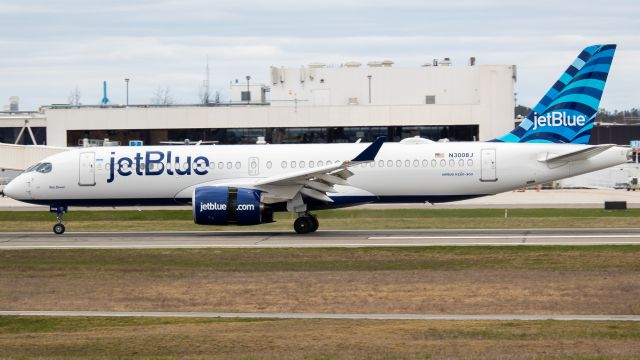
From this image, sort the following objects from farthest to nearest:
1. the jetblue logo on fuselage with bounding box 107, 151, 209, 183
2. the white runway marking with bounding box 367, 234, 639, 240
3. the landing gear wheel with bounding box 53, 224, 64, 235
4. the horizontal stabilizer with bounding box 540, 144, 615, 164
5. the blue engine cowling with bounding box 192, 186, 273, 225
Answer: the landing gear wheel with bounding box 53, 224, 64, 235
the jetblue logo on fuselage with bounding box 107, 151, 209, 183
the horizontal stabilizer with bounding box 540, 144, 615, 164
the blue engine cowling with bounding box 192, 186, 273, 225
the white runway marking with bounding box 367, 234, 639, 240

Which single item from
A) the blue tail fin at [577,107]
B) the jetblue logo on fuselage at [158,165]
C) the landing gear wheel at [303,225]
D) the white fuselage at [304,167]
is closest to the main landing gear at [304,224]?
the landing gear wheel at [303,225]

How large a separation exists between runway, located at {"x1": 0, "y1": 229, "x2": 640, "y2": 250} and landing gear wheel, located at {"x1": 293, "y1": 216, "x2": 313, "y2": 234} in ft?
1.35

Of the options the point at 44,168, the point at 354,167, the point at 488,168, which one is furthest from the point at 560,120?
the point at 44,168

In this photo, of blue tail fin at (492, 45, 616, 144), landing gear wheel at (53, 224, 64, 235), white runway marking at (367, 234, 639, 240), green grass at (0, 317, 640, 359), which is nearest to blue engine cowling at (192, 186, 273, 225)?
white runway marking at (367, 234, 639, 240)

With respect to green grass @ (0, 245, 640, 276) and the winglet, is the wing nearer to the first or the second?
the winglet

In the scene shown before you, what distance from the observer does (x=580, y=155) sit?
3769 cm

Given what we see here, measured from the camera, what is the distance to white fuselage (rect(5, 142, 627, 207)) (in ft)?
126

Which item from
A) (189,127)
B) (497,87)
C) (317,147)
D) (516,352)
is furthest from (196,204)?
(497,87)

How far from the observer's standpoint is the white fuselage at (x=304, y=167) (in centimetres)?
3838

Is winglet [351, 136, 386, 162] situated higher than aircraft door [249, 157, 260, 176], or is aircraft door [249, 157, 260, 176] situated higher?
winglet [351, 136, 386, 162]

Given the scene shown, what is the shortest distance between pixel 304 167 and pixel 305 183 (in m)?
2.18

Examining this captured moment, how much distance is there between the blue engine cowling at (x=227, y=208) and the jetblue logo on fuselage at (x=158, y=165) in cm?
299

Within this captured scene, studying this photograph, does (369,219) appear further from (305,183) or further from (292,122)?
(292,122)

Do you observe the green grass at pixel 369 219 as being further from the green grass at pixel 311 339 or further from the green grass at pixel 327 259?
the green grass at pixel 311 339
